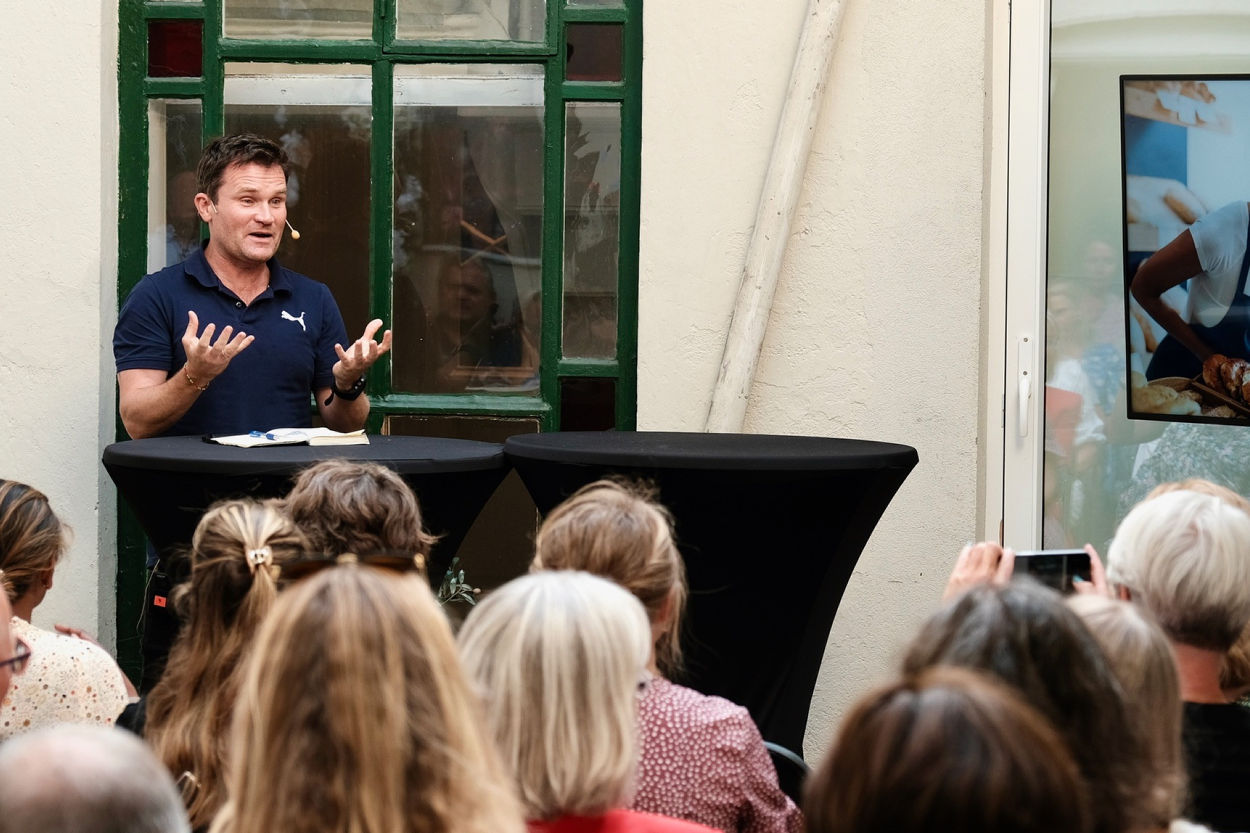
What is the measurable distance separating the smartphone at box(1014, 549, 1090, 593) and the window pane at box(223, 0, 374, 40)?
9.61ft

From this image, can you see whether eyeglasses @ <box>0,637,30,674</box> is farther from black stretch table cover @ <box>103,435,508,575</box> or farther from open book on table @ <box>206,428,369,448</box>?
open book on table @ <box>206,428,369,448</box>

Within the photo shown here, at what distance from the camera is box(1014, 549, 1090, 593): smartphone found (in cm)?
271

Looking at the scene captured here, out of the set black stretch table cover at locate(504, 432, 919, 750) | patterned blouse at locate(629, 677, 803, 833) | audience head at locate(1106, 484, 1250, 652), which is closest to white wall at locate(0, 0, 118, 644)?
black stretch table cover at locate(504, 432, 919, 750)

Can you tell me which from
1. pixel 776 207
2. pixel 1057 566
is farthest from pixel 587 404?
pixel 1057 566

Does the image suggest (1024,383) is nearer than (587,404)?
Yes

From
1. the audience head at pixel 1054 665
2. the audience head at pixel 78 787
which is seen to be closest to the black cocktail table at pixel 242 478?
the audience head at pixel 1054 665

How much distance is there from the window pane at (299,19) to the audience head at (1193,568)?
124 inches

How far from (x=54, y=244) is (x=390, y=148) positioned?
41.9 inches

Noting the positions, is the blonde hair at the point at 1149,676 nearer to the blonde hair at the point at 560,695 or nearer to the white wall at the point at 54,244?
the blonde hair at the point at 560,695

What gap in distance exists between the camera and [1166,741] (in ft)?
5.77

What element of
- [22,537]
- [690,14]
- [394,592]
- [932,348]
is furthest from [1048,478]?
[394,592]

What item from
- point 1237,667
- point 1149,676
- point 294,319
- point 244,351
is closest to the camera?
point 1149,676

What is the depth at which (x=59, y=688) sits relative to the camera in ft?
8.91

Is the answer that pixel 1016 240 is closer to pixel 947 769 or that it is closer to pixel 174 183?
pixel 174 183
